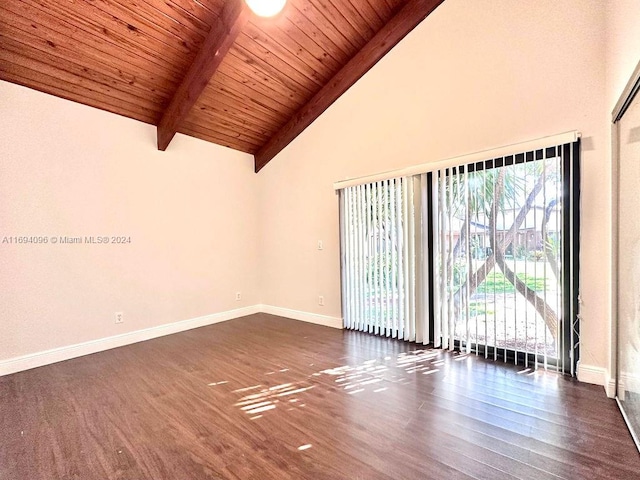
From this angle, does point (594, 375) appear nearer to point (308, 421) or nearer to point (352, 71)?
point (308, 421)

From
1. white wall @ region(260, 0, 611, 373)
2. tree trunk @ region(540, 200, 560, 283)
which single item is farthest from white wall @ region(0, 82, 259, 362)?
tree trunk @ region(540, 200, 560, 283)

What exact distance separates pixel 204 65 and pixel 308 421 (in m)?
3.51

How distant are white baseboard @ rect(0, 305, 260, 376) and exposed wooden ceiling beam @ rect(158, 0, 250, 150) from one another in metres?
2.48

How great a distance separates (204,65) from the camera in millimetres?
3133

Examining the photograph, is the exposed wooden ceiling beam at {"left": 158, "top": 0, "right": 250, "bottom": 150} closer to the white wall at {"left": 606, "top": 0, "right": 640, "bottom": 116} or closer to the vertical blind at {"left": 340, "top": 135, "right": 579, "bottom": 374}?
the vertical blind at {"left": 340, "top": 135, "right": 579, "bottom": 374}

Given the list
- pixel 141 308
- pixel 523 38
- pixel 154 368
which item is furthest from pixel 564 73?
pixel 141 308

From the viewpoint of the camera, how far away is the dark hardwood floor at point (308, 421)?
1.57 m

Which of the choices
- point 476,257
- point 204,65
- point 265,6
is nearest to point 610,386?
point 476,257

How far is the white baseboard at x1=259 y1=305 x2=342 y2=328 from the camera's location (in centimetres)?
416

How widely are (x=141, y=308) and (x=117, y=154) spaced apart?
77.9 inches

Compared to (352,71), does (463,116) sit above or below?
below

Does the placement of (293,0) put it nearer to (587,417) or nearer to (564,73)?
(564,73)

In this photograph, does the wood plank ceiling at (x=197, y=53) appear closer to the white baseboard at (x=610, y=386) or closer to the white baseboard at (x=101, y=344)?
the white baseboard at (x=101, y=344)

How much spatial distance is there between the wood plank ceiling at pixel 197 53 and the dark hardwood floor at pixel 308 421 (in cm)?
301
